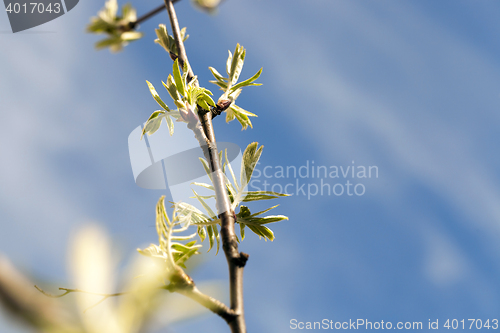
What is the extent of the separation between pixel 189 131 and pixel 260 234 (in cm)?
33

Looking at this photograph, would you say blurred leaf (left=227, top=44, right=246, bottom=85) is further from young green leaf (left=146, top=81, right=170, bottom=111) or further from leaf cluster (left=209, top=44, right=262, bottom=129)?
young green leaf (left=146, top=81, right=170, bottom=111)

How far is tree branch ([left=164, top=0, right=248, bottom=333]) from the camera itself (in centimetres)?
56

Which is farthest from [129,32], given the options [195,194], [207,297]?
[207,297]

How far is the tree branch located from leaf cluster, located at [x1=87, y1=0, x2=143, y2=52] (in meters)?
0.12

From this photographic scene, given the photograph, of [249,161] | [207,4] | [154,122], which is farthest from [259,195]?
[207,4]

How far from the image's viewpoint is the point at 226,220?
0.68 metres

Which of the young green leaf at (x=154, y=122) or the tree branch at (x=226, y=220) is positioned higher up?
the young green leaf at (x=154, y=122)

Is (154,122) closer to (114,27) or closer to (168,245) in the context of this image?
(114,27)

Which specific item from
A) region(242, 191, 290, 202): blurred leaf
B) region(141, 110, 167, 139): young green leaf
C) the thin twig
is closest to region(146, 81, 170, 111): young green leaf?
region(141, 110, 167, 139): young green leaf

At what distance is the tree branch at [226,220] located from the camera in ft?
1.84

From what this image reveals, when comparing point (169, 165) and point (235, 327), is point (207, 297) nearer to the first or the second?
point (235, 327)

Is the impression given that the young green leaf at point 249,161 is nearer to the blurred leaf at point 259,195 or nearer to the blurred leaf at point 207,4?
the blurred leaf at point 259,195

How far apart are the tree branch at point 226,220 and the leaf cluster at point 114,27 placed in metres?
0.12

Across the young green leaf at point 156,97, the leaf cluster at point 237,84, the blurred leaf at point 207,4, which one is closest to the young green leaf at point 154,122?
the young green leaf at point 156,97
